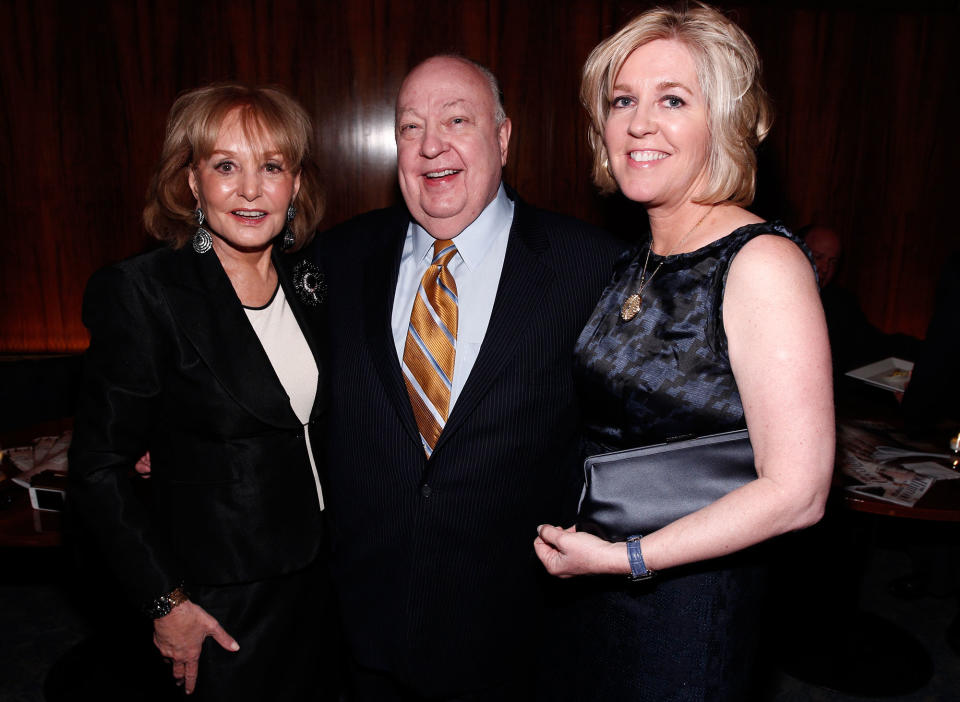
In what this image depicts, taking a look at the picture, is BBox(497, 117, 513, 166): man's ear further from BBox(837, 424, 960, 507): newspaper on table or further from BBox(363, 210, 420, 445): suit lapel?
BBox(837, 424, 960, 507): newspaper on table

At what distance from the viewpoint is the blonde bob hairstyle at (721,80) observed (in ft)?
4.47

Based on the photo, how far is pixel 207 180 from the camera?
1.68m

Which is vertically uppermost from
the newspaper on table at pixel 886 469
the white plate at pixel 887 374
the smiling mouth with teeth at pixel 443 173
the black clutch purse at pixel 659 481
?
the smiling mouth with teeth at pixel 443 173

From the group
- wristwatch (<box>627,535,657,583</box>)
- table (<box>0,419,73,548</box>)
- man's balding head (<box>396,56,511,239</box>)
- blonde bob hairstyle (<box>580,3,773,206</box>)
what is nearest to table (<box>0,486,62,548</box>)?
table (<box>0,419,73,548</box>)

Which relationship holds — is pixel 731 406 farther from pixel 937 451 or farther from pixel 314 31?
pixel 314 31

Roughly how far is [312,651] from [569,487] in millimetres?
856

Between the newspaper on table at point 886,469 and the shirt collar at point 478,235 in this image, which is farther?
the newspaper on table at point 886,469

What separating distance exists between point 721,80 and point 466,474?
1.03 meters

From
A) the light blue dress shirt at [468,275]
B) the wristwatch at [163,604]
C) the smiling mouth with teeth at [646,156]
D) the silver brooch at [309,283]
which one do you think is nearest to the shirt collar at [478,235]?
the light blue dress shirt at [468,275]

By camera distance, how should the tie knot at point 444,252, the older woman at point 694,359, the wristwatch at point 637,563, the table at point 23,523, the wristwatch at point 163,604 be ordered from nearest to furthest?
1. the older woman at point 694,359
2. the wristwatch at point 637,563
3. the wristwatch at point 163,604
4. the tie knot at point 444,252
5. the table at point 23,523

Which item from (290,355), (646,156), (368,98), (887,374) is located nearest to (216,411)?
(290,355)

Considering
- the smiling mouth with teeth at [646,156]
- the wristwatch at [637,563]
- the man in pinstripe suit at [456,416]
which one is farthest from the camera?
the man in pinstripe suit at [456,416]

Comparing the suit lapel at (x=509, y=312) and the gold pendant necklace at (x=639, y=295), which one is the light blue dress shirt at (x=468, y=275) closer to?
the suit lapel at (x=509, y=312)

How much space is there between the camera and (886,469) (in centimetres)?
259
